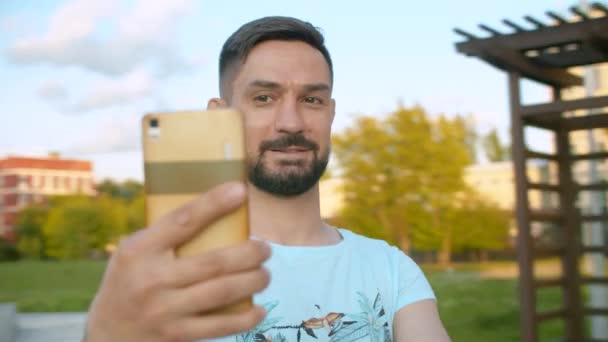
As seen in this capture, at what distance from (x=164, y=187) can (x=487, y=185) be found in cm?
4971

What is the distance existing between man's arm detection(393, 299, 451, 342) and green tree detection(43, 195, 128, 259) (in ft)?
203

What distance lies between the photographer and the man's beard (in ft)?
5.24

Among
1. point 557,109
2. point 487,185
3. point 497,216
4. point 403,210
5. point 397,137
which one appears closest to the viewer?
point 557,109

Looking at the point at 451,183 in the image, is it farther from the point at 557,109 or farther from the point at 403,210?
the point at 557,109

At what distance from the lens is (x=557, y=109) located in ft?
17.5

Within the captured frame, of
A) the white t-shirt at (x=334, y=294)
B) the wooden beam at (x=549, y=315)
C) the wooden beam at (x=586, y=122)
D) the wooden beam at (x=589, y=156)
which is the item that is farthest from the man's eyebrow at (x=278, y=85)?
the wooden beam at (x=589, y=156)

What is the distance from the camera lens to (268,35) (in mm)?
1663

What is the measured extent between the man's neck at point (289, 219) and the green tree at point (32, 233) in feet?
240

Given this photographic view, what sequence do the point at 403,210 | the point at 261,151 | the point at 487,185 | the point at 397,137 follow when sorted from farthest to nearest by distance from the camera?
the point at 487,185 → the point at 403,210 → the point at 397,137 → the point at 261,151

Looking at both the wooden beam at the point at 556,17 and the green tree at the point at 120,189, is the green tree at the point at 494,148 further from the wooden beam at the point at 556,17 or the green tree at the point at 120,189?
the wooden beam at the point at 556,17

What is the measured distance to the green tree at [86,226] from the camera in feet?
209

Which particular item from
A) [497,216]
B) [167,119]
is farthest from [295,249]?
[497,216]

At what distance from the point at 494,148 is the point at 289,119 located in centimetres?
5402

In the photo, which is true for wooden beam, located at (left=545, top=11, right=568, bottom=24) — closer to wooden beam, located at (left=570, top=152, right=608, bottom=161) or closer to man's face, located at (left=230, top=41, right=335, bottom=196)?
wooden beam, located at (left=570, top=152, right=608, bottom=161)
